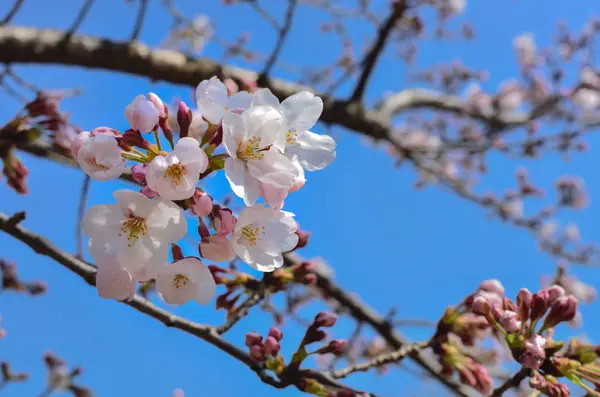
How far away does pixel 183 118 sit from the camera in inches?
38.3

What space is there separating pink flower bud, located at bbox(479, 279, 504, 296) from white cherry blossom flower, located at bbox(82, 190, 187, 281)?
85 centimetres

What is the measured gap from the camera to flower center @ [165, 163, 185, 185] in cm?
83

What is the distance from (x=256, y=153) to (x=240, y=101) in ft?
0.46

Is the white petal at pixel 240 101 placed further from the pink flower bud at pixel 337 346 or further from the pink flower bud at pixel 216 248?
the pink flower bud at pixel 337 346

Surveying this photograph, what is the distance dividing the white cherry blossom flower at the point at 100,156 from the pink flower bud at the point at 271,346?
22.4 inches

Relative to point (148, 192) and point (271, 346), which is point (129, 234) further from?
point (271, 346)

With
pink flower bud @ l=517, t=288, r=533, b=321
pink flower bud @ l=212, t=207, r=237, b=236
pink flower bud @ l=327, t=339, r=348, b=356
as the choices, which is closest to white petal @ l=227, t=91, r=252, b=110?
pink flower bud @ l=212, t=207, r=237, b=236

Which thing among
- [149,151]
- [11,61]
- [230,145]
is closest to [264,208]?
[230,145]

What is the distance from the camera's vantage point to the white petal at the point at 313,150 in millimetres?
1010

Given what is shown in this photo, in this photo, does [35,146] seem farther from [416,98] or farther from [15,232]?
[416,98]

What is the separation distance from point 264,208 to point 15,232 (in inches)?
31.0

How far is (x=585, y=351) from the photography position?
1169 millimetres

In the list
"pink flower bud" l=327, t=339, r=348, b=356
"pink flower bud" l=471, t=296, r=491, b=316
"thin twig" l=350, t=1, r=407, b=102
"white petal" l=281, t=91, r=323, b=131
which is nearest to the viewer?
"white petal" l=281, t=91, r=323, b=131

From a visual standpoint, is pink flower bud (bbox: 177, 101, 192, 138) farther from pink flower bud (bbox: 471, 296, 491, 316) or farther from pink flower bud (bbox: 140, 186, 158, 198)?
pink flower bud (bbox: 471, 296, 491, 316)
